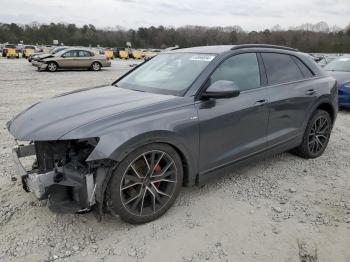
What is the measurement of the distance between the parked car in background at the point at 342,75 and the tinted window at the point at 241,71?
5.54 metres

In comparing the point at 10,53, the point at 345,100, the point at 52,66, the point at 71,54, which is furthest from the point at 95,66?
the point at 10,53

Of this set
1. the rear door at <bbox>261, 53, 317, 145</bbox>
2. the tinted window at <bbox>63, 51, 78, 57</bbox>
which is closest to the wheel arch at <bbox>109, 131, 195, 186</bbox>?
the rear door at <bbox>261, 53, 317, 145</bbox>

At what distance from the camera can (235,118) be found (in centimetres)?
370

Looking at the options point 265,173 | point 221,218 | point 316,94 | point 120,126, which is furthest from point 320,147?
point 120,126

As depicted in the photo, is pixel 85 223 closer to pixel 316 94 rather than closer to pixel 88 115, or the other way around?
pixel 88 115

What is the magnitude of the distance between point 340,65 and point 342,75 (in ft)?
3.54

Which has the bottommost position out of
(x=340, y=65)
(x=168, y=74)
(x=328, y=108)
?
(x=328, y=108)

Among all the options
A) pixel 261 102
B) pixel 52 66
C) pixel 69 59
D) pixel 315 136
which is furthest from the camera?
pixel 69 59

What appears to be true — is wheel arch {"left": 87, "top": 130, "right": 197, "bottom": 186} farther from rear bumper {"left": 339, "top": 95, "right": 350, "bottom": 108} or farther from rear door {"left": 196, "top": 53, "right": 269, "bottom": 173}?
rear bumper {"left": 339, "top": 95, "right": 350, "bottom": 108}

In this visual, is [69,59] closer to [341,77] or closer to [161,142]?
[341,77]

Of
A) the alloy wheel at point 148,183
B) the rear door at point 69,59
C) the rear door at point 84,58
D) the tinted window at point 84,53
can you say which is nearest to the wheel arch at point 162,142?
the alloy wheel at point 148,183

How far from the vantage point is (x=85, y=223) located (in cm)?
330

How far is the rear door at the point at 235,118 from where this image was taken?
3.50 meters

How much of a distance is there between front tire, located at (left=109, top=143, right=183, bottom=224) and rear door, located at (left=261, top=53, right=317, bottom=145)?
154cm
